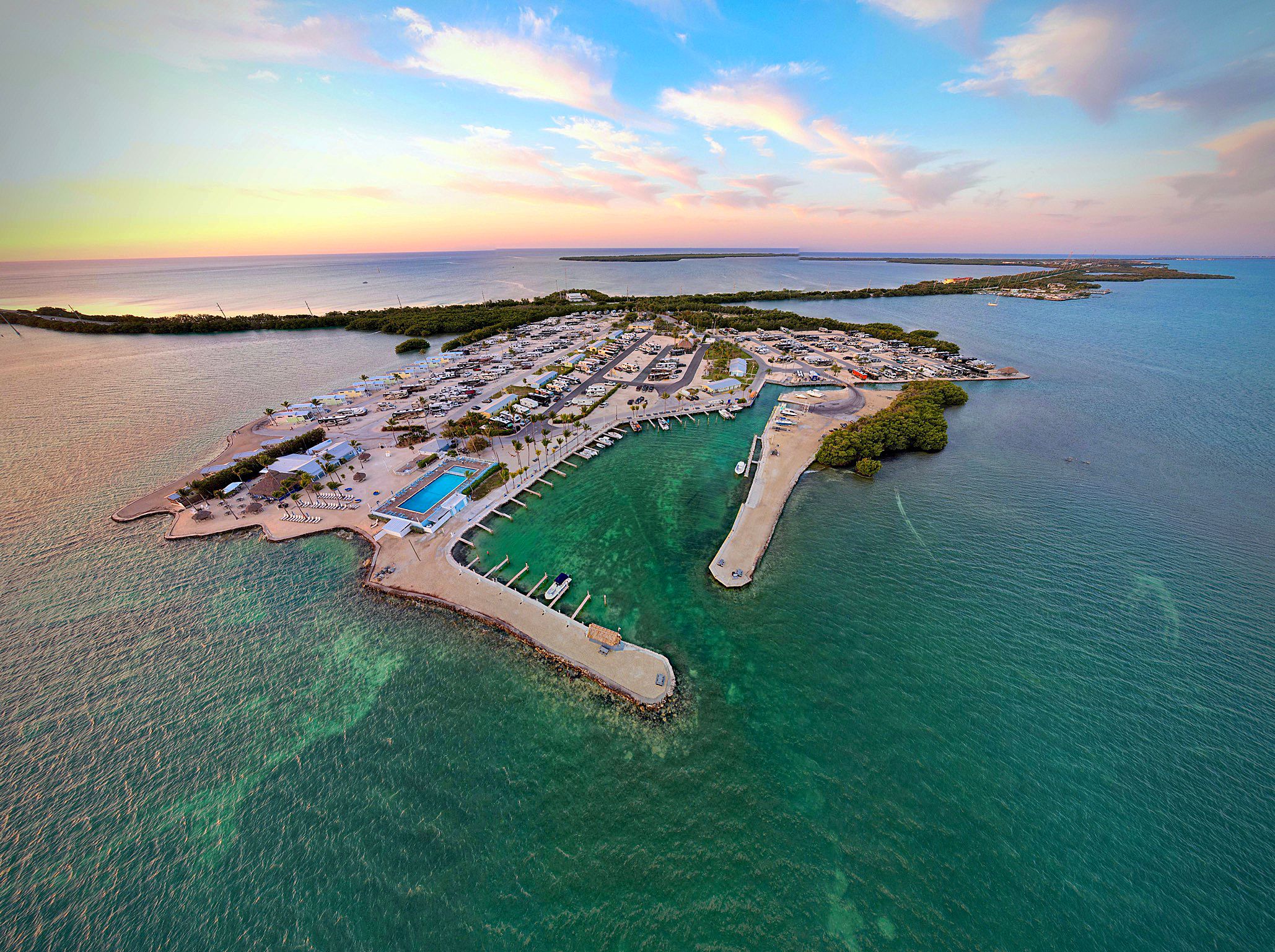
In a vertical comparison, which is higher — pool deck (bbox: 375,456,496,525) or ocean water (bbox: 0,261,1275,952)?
pool deck (bbox: 375,456,496,525)

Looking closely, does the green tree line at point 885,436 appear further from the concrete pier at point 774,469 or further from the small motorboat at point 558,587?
the small motorboat at point 558,587

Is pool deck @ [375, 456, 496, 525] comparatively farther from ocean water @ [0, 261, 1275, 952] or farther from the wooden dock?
the wooden dock

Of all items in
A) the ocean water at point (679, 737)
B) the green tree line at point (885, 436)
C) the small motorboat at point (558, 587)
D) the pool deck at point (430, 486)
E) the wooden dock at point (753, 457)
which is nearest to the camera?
the ocean water at point (679, 737)

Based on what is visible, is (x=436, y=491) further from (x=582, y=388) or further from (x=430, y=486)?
(x=582, y=388)

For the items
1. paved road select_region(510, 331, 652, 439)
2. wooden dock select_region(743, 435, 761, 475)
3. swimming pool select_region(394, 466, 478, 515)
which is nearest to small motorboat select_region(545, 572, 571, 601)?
swimming pool select_region(394, 466, 478, 515)

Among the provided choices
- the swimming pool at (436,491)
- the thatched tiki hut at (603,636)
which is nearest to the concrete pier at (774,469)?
the thatched tiki hut at (603,636)

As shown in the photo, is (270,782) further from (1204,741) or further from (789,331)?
(789,331)
